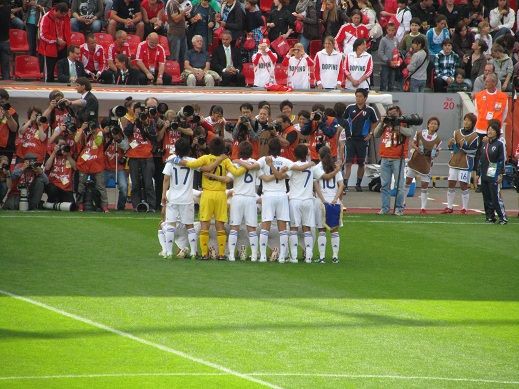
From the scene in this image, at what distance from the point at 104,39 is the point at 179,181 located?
963 cm

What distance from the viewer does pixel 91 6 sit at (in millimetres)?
26922

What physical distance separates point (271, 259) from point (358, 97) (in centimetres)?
722

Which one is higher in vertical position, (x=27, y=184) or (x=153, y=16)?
(x=153, y=16)

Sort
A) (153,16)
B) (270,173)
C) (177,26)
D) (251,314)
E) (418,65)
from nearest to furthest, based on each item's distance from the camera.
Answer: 1. (251,314)
2. (270,173)
3. (177,26)
4. (153,16)
5. (418,65)

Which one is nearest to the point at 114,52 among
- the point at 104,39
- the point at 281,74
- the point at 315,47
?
the point at 104,39

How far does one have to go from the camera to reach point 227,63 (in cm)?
2711

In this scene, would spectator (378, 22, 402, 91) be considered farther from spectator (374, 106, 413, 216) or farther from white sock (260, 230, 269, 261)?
white sock (260, 230, 269, 261)

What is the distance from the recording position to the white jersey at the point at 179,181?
56.6ft

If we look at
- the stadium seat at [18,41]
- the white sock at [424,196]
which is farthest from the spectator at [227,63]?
the white sock at [424,196]

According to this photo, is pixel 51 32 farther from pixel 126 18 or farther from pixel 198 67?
pixel 198 67

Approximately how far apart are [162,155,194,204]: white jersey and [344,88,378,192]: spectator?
7583mm

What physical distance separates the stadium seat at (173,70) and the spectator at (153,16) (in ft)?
2.82

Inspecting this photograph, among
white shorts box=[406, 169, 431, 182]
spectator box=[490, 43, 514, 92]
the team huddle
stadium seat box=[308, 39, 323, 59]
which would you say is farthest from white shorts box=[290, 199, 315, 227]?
spectator box=[490, 43, 514, 92]

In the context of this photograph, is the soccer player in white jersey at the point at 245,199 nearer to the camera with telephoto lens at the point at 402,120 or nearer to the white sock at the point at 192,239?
the white sock at the point at 192,239
